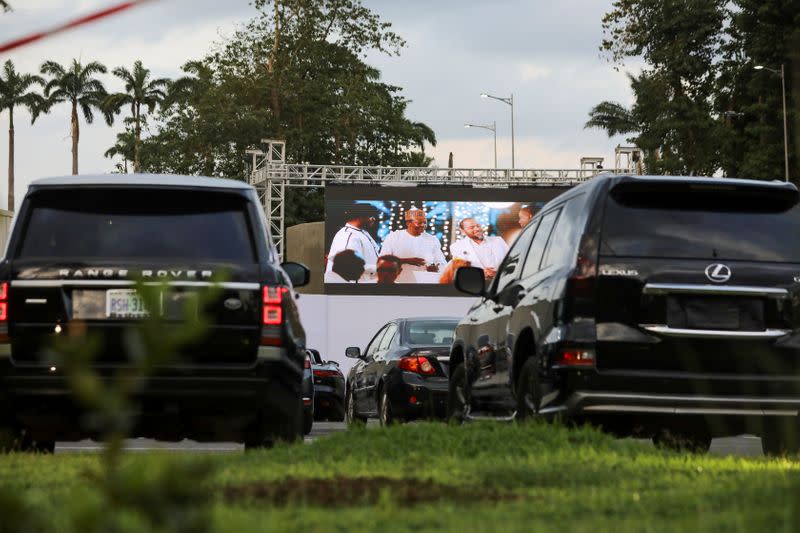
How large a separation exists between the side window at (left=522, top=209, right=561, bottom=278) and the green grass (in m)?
1.49

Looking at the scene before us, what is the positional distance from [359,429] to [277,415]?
665 mm

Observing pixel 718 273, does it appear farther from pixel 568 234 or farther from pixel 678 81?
pixel 678 81

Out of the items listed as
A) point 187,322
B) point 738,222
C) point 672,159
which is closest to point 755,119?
point 672,159

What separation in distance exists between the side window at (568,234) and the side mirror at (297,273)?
185 cm

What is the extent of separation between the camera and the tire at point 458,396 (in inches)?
477

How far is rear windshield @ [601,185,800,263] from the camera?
9031 millimetres

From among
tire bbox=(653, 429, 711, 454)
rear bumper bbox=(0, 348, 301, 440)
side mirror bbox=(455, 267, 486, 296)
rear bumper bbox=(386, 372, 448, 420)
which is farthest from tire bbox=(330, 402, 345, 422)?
rear bumper bbox=(0, 348, 301, 440)

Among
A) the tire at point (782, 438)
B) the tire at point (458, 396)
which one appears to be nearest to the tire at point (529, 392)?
the tire at point (782, 438)

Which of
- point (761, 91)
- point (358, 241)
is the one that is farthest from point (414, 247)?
point (761, 91)

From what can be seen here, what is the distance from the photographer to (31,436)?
998 cm

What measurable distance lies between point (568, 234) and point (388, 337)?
946 cm

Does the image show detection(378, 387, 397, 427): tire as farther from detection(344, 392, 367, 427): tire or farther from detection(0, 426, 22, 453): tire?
detection(0, 426, 22, 453): tire

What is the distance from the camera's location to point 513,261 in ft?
37.1

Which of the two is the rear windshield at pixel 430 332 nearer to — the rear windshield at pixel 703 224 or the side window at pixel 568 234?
the side window at pixel 568 234
